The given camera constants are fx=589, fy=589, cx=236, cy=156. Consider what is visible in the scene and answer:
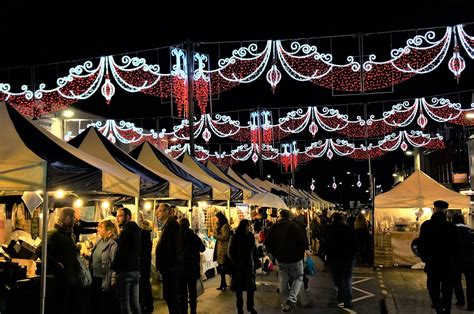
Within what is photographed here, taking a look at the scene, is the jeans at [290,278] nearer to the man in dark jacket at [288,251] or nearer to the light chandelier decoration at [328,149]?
the man in dark jacket at [288,251]

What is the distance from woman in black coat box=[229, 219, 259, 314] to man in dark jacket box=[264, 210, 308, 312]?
2.37 feet

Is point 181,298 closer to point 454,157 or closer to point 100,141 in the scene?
point 100,141

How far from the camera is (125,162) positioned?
37.1ft

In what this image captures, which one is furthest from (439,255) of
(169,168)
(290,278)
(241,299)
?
(169,168)

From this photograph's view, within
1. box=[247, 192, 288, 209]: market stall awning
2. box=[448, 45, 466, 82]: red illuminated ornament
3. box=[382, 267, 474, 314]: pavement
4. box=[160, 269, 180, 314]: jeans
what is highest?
box=[448, 45, 466, 82]: red illuminated ornament

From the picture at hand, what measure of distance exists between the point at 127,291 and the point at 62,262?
1.15 m

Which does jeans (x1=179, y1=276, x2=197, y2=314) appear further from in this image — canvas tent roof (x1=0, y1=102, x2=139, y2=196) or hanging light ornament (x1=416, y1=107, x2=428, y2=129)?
hanging light ornament (x1=416, y1=107, x2=428, y2=129)

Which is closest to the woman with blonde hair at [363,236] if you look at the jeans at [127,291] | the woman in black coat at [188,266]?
the woman in black coat at [188,266]

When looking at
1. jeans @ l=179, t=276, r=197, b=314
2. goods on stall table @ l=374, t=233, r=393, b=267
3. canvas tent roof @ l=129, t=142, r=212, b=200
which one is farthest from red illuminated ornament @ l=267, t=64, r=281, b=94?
jeans @ l=179, t=276, r=197, b=314

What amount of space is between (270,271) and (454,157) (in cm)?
3759

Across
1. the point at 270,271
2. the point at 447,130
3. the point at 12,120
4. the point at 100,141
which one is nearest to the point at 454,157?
the point at 447,130

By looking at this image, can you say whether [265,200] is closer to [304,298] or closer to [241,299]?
[304,298]

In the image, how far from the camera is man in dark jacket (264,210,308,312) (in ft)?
36.2

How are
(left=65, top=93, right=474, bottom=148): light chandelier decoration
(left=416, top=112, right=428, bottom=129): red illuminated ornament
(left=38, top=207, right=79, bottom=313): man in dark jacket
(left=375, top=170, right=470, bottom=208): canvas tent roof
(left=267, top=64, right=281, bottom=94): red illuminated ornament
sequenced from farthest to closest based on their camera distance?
(left=65, top=93, right=474, bottom=148): light chandelier decoration → (left=416, top=112, right=428, bottom=129): red illuminated ornament → (left=375, top=170, right=470, bottom=208): canvas tent roof → (left=267, top=64, right=281, bottom=94): red illuminated ornament → (left=38, top=207, right=79, bottom=313): man in dark jacket
